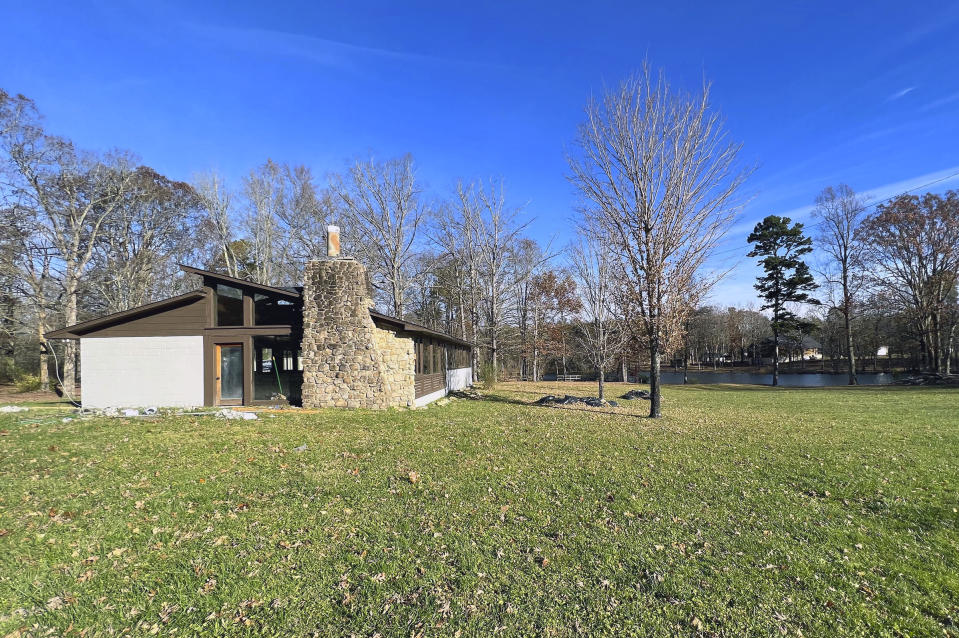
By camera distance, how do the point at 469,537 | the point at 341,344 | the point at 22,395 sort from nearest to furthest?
the point at 469,537 < the point at 341,344 < the point at 22,395

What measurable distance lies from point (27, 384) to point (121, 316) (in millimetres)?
13078

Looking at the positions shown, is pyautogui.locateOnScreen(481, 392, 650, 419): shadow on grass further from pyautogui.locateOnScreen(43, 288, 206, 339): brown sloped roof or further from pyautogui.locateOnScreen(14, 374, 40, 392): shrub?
pyautogui.locateOnScreen(14, 374, 40, 392): shrub

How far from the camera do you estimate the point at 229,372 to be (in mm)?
12602

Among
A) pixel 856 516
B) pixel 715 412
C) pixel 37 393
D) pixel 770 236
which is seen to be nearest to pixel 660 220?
pixel 715 412

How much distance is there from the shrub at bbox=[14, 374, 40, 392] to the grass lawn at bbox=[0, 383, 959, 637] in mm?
16820

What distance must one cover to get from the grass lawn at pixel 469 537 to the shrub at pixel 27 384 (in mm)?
16820

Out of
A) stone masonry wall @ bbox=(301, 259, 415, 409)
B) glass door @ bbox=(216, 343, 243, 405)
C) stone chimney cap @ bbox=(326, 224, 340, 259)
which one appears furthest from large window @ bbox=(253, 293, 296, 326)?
stone chimney cap @ bbox=(326, 224, 340, 259)

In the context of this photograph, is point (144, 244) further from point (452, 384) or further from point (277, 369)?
point (452, 384)

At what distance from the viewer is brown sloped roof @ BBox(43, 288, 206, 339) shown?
11898 mm

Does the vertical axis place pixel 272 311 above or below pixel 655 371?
above

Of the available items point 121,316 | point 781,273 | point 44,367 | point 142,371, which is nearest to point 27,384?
point 44,367

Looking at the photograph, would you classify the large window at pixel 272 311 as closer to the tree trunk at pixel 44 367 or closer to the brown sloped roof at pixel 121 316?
the brown sloped roof at pixel 121 316

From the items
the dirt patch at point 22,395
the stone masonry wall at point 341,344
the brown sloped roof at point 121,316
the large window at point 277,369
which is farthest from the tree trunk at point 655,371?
the dirt patch at point 22,395

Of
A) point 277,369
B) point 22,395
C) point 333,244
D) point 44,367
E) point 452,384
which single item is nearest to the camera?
point 333,244
